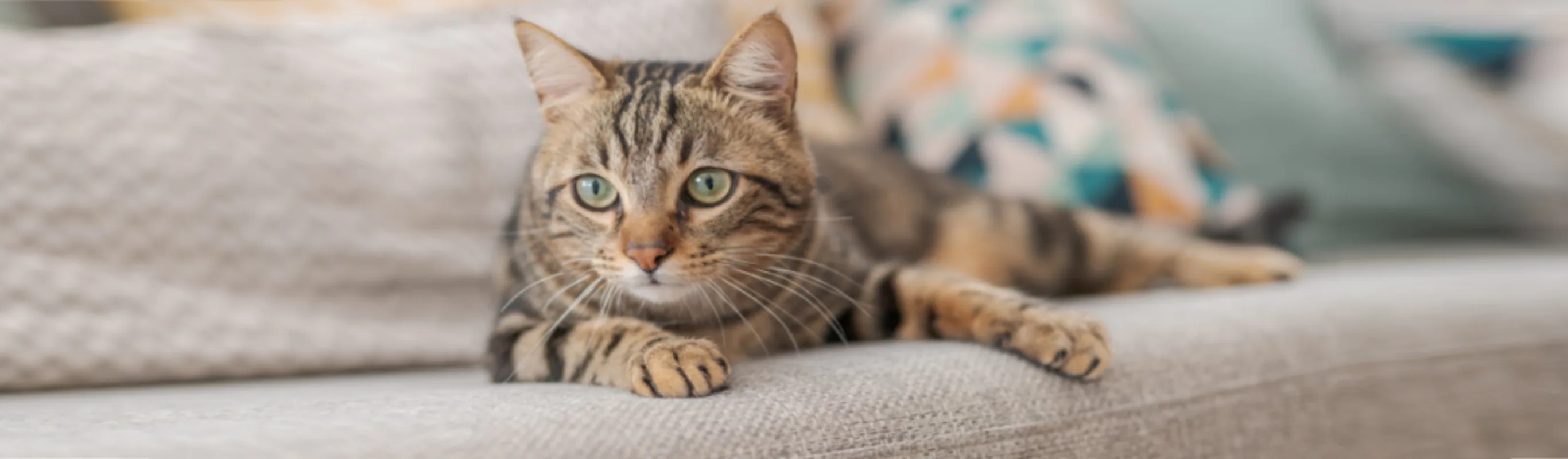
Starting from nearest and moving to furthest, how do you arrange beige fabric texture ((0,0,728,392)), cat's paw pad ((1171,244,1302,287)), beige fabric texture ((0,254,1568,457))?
beige fabric texture ((0,254,1568,457)) → beige fabric texture ((0,0,728,392)) → cat's paw pad ((1171,244,1302,287))

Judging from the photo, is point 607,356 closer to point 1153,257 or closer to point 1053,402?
point 1053,402

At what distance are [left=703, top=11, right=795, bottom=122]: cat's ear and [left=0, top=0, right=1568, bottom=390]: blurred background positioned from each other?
0.34m

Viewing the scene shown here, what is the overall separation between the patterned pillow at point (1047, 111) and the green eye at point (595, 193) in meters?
0.81

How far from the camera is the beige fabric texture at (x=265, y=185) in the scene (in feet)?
3.08

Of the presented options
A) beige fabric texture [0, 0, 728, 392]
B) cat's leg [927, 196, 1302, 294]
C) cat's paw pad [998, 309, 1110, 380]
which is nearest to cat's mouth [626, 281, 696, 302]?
cat's paw pad [998, 309, 1110, 380]

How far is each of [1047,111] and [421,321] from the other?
0.94 meters

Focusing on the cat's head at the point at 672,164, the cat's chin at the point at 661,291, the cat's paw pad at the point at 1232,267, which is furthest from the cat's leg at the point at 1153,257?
the cat's chin at the point at 661,291

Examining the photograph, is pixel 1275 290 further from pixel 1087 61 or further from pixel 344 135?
pixel 344 135

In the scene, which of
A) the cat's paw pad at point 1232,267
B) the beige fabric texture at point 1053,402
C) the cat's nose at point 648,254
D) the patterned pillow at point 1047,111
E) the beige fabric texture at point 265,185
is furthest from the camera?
the patterned pillow at point 1047,111

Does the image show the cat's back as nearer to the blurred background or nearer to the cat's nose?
the blurred background

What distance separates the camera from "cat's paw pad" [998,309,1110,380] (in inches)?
31.5

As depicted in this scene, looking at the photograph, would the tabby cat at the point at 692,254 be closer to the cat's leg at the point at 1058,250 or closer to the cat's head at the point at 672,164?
the cat's head at the point at 672,164

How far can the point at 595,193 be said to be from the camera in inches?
32.9

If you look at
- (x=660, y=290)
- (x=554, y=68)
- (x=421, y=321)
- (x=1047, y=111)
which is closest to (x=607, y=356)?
(x=660, y=290)
